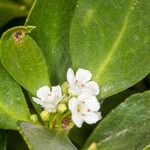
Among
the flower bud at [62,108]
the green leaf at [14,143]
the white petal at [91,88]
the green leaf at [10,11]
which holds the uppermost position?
the green leaf at [10,11]

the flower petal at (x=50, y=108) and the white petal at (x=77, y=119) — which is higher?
the flower petal at (x=50, y=108)

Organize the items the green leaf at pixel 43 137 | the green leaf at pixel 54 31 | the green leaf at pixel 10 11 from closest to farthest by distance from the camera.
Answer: the green leaf at pixel 43 137, the green leaf at pixel 54 31, the green leaf at pixel 10 11

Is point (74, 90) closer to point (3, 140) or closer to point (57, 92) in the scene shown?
point (57, 92)

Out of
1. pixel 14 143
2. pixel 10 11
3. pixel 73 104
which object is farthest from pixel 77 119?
pixel 10 11

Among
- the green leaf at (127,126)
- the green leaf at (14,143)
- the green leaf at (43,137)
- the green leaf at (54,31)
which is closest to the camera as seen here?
the green leaf at (43,137)

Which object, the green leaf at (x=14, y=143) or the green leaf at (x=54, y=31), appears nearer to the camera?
the green leaf at (x=54, y=31)

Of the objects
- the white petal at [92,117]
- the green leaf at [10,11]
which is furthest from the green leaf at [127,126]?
the green leaf at [10,11]

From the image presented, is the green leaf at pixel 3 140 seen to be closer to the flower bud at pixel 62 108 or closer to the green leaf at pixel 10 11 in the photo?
the flower bud at pixel 62 108
